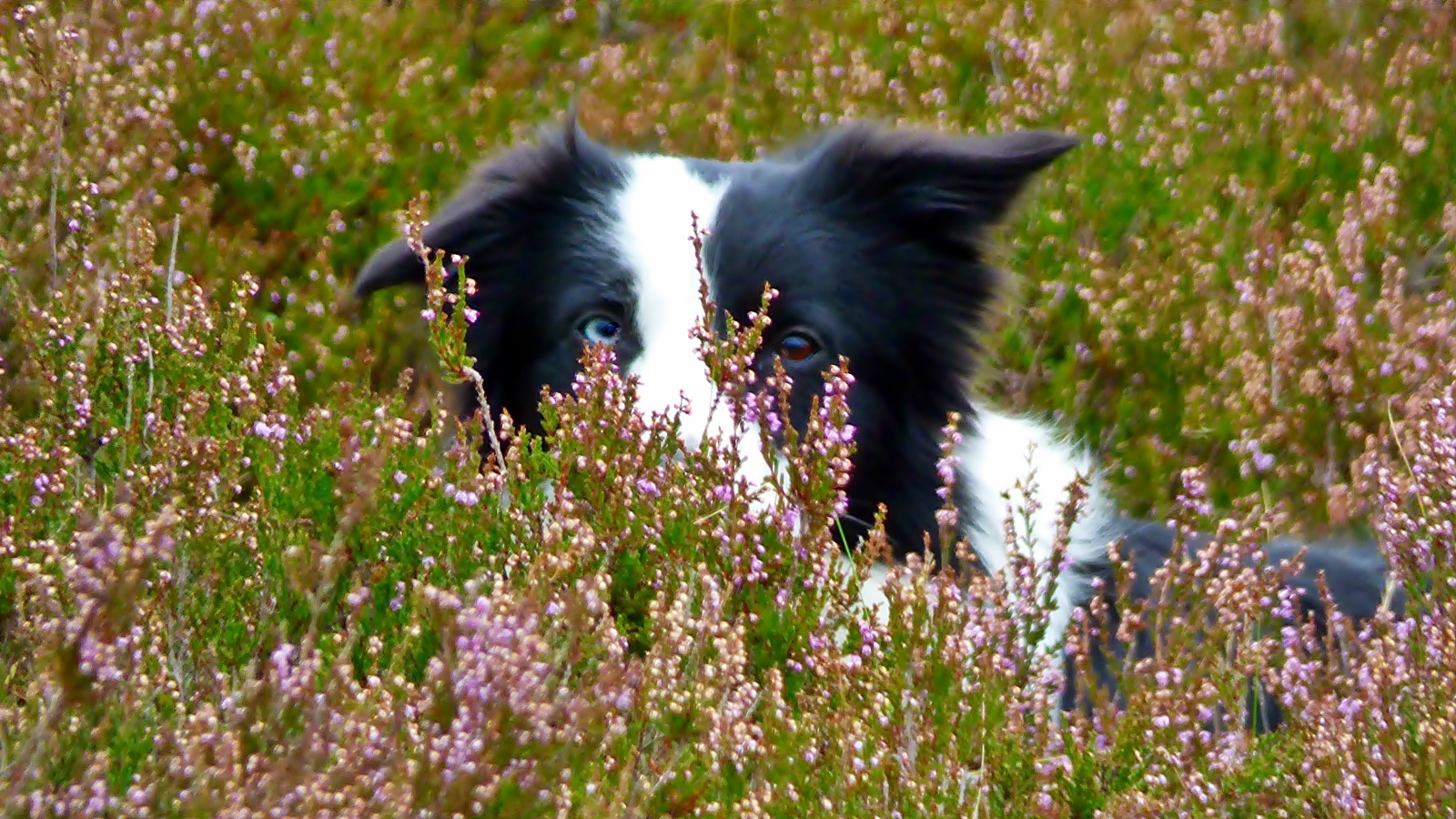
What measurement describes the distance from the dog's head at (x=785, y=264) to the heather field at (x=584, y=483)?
10.9 inches

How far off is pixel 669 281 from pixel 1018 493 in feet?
3.40

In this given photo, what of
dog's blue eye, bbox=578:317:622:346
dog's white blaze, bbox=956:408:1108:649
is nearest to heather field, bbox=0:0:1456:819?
dog's white blaze, bbox=956:408:1108:649

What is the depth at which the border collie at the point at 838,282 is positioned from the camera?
3.89m

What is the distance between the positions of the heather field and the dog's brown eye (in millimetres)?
680

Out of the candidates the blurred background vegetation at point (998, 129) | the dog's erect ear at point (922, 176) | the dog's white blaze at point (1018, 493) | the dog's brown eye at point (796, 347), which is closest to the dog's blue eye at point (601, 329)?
the dog's brown eye at point (796, 347)

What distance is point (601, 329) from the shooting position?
392cm

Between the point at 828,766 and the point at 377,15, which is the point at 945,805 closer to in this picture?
the point at 828,766

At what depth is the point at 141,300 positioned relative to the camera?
10.7 ft

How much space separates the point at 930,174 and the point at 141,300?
6.20 feet

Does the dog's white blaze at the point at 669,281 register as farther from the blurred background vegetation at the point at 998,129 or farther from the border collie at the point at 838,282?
the blurred background vegetation at the point at 998,129

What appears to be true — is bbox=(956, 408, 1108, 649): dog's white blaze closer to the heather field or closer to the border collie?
the border collie

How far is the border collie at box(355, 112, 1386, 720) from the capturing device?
389 cm

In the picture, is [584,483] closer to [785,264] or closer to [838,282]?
[785,264]

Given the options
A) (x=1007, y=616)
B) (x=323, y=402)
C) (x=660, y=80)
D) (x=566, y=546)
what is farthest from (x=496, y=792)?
(x=660, y=80)
